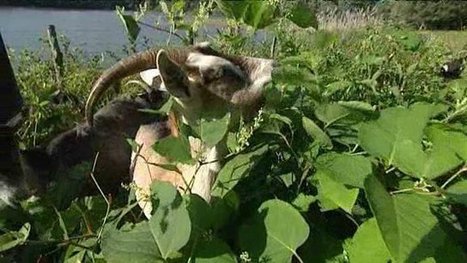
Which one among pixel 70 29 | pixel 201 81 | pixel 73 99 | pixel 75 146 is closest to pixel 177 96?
pixel 201 81

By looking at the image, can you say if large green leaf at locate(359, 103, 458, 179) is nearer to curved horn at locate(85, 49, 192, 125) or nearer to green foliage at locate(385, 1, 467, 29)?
curved horn at locate(85, 49, 192, 125)

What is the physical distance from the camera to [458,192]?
1.20 meters

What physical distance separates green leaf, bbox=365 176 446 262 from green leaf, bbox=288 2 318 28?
2.03 feet

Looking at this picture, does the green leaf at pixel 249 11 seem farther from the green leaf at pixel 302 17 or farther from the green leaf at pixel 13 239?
the green leaf at pixel 13 239

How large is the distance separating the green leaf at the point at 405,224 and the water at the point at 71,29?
3802mm

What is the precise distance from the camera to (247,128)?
1.42m

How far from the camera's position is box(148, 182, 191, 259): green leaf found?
124cm

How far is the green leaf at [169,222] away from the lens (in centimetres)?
124

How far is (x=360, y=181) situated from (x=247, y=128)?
257 mm

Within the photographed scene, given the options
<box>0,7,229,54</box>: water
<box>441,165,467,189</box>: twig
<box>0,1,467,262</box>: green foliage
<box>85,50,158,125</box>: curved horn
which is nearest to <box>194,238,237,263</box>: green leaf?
<box>0,1,467,262</box>: green foliage

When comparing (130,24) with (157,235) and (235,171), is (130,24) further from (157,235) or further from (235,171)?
(157,235)

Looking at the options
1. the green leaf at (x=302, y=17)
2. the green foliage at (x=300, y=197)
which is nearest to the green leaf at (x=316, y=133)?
the green foliage at (x=300, y=197)

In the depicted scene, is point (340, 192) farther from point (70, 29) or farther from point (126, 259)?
point (70, 29)

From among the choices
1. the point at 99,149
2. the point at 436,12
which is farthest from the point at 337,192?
the point at 436,12
